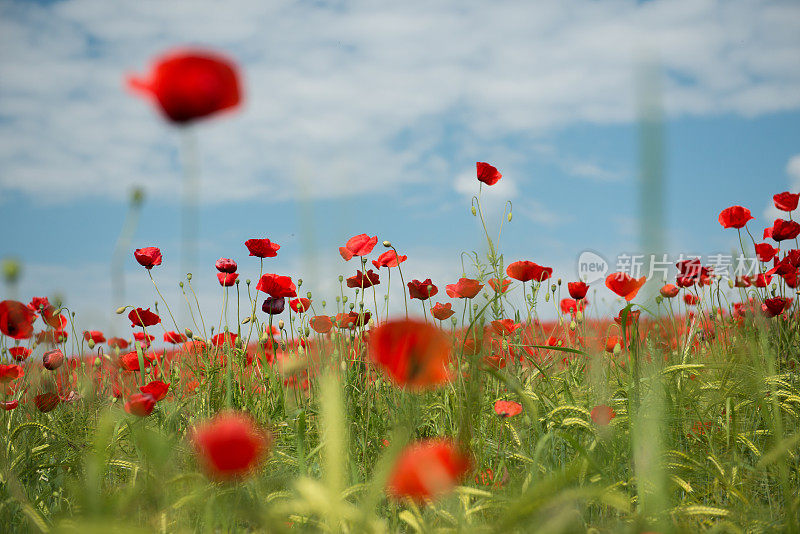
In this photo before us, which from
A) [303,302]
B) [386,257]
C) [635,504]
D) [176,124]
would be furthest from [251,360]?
[176,124]

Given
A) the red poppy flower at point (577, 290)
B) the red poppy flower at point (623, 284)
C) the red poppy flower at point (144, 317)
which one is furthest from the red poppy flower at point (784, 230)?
A: the red poppy flower at point (144, 317)

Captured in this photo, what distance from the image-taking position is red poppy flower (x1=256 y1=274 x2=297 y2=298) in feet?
7.63

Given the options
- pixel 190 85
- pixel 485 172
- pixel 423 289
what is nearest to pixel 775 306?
pixel 485 172

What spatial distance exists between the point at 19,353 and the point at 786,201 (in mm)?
3891

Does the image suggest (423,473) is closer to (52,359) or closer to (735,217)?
(52,359)

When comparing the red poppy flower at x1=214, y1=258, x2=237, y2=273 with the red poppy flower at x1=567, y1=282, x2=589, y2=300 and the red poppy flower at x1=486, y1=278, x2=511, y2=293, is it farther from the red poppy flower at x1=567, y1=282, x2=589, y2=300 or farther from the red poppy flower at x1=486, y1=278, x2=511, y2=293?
the red poppy flower at x1=567, y1=282, x2=589, y2=300

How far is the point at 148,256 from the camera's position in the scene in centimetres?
234

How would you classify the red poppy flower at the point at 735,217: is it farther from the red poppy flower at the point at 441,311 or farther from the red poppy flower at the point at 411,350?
the red poppy flower at the point at 411,350

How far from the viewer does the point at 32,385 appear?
2.35 meters

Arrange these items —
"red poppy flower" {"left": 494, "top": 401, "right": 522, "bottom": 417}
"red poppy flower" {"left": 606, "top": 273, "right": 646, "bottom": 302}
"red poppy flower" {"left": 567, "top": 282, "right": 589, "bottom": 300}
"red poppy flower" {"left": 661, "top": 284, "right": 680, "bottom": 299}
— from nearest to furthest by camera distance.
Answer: "red poppy flower" {"left": 494, "top": 401, "right": 522, "bottom": 417} < "red poppy flower" {"left": 606, "top": 273, "right": 646, "bottom": 302} < "red poppy flower" {"left": 567, "top": 282, "right": 589, "bottom": 300} < "red poppy flower" {"left": 661, "top": 284, "right": 680, "bottom": 299}

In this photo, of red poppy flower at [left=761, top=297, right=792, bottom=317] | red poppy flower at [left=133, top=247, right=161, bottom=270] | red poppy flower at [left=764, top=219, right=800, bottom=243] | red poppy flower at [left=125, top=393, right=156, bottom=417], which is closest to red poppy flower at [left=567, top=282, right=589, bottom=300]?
red poppy flower at [left=761, top=297, right=792, bottom=317]

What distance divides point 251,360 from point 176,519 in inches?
53.8

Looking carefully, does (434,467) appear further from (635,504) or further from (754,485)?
(754,485)

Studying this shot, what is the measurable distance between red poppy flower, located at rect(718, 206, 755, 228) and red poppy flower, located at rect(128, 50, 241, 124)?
2.99 m
